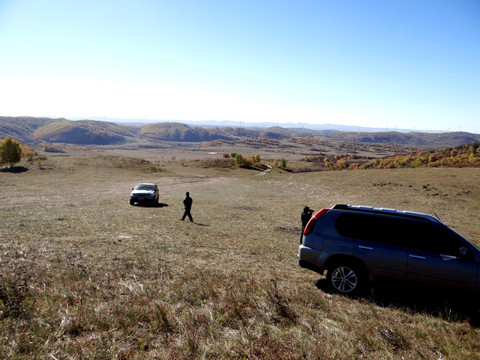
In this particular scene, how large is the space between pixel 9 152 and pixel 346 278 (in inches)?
3083

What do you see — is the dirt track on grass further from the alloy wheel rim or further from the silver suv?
the alloy wheel rim

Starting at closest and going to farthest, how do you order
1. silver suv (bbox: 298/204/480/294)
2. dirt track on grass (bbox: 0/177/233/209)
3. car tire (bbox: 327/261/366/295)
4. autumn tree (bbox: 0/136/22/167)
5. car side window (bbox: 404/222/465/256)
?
silver suv (bbox: 298/204/480/294)
car side window (bbox: 404/222/465/256)
car tire (bbox: 327/261/366/295)
dirt track on grass (bbox: 0/177/233/209)
autumn tree (bbox: 0/136/22/167)

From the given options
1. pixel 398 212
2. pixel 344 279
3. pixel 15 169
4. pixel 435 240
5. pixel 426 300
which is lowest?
pixel 15 169

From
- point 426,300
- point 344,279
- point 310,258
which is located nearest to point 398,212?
point 426,300

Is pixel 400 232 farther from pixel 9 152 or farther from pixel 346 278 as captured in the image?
pixel 9 152

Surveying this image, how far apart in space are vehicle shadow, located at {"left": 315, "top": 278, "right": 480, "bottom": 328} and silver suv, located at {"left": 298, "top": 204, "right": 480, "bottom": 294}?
20 centimetres

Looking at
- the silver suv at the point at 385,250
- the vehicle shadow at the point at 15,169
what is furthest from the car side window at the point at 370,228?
the vehicle shadow at the point at 15,169

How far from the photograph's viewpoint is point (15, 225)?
1506 cm

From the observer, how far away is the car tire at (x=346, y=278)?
7777 millimetres

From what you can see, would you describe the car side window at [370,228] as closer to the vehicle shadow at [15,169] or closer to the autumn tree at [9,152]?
the vehicle shadow at [15,169]

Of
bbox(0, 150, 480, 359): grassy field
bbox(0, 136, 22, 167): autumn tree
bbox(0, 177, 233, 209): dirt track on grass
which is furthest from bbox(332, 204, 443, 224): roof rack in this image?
bbox(0, 136, 22, 167): autumn tree

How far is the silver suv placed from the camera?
722 centimetres

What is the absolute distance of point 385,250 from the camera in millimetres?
7715

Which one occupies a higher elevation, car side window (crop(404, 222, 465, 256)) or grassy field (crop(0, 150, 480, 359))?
car side window (crop(404, 222, 465, 256))
